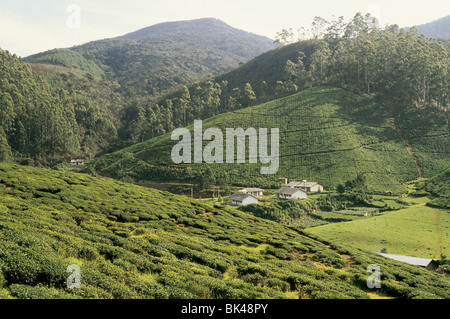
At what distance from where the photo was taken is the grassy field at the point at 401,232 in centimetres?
4594

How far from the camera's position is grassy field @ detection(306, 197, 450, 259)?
1809 inches

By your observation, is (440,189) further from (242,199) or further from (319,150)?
(242,199)

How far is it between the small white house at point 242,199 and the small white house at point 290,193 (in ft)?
21.5

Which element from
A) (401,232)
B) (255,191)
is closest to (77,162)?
(255,191)

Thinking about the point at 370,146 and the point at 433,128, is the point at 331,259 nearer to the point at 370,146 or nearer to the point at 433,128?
the point at 370,146

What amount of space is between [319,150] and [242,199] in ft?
117

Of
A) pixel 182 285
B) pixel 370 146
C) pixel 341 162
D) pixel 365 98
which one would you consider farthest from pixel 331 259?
pixel 365 98

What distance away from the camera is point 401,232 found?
170ft

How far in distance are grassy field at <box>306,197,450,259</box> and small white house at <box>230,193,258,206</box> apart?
2287cm

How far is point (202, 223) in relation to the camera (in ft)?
104
